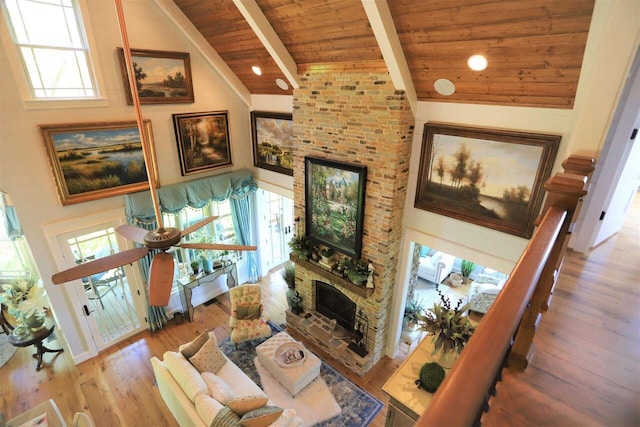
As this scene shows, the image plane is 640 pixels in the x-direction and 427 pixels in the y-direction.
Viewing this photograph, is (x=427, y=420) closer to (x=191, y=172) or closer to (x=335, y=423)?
(x=335, y=423)

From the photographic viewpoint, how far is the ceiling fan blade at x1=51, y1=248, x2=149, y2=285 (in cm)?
217

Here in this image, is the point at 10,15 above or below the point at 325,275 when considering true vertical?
above

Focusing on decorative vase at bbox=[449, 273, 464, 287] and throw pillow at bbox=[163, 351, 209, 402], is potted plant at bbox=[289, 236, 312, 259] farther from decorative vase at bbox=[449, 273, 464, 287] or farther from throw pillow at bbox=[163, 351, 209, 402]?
decorative vase at bbox=[449, 273, 464, 287]

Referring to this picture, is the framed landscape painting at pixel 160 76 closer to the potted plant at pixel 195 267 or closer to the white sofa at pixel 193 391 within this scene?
the potted plant at pixel 195 267

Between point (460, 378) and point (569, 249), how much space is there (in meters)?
3.33

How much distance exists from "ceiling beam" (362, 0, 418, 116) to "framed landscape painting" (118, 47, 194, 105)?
12.2 ft

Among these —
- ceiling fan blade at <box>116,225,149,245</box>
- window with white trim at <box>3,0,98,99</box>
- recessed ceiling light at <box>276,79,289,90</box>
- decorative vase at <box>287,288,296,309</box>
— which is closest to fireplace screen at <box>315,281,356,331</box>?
decorative vase at <box>287,288,296,309</box>

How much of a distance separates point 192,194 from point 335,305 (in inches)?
133

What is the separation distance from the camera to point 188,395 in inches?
147

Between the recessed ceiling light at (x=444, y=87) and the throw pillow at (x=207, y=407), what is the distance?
14.8 ft

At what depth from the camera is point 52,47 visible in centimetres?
428

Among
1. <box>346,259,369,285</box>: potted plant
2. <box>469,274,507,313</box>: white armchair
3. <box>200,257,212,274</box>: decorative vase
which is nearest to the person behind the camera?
<box>346,259,369,285</box>: potted plant

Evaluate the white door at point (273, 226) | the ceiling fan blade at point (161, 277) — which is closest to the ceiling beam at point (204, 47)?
the white door at point (273, 226)

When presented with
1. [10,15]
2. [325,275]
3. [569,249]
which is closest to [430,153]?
[569,249]
